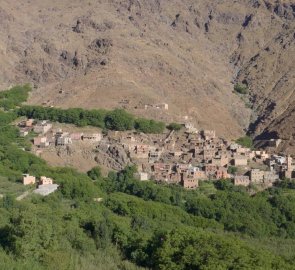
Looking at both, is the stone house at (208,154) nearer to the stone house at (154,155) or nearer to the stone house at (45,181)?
the stone house at (154,155)

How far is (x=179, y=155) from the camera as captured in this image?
68.9 metres

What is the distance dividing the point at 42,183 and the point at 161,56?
3880 centimetres

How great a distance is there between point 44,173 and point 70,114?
46.0 feet

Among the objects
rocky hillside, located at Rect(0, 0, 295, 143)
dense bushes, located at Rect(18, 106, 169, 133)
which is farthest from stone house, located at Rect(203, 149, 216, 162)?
rocky hillside, located at Rect(0, 0, 295, 143)

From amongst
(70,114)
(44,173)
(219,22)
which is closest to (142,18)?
(219,22)

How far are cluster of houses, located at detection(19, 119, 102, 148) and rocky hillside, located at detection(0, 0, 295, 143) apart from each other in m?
8.20

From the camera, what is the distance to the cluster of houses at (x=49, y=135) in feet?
224

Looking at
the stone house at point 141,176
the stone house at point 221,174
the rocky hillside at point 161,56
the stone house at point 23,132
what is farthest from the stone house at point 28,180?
the rocky hillside at point 161,56

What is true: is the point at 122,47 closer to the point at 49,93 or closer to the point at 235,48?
the point at 49,93

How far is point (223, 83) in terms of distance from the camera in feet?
319

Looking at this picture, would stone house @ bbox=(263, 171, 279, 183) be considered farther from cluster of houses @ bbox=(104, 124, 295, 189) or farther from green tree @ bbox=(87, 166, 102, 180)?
green tree @ bbox=(87, 166, 102, 180)

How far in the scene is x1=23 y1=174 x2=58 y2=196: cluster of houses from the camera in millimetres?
56559

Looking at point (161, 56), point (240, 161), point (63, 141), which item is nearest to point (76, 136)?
point (63, 141)

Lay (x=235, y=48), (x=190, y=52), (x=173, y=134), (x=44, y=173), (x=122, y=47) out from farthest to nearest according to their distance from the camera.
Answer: (x=235, y=48) < (x=190, y=52) < (x=122, y=47) < (x=173, y=134) < (x=44, y=173)
